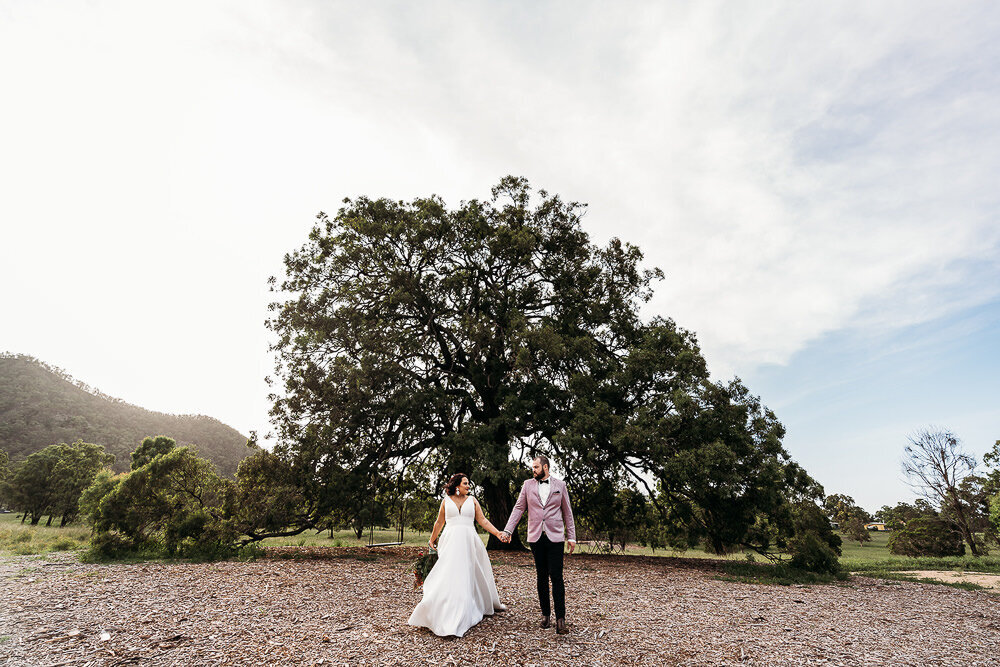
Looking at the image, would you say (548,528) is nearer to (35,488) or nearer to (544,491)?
(544,491)

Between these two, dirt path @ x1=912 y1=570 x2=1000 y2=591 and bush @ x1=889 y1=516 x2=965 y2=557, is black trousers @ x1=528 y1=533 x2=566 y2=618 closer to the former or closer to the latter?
dirt path @ x1=912 y1=570 x2=1000 y2=591

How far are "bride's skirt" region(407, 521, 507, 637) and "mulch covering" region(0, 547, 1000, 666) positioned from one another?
15 cm

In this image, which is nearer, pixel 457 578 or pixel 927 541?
pixel 457 578

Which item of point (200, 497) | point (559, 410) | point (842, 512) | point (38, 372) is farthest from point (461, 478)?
point (38, 372)

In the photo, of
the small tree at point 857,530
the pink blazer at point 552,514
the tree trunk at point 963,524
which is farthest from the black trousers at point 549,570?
the small tree at point 857,530

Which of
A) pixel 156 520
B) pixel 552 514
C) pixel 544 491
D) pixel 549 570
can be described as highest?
pixel 544 491

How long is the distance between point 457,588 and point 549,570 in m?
1.22

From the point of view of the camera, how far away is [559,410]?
14.8 meters

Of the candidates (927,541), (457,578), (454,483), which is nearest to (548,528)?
(457,578)

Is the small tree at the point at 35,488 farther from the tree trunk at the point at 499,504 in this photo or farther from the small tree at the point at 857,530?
the small tree at the point at 857,530

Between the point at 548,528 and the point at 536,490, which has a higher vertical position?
the point at 536,490

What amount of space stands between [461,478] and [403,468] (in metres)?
10.2

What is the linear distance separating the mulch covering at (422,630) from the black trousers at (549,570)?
0.37 metres

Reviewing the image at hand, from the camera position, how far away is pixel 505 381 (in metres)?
15.3
